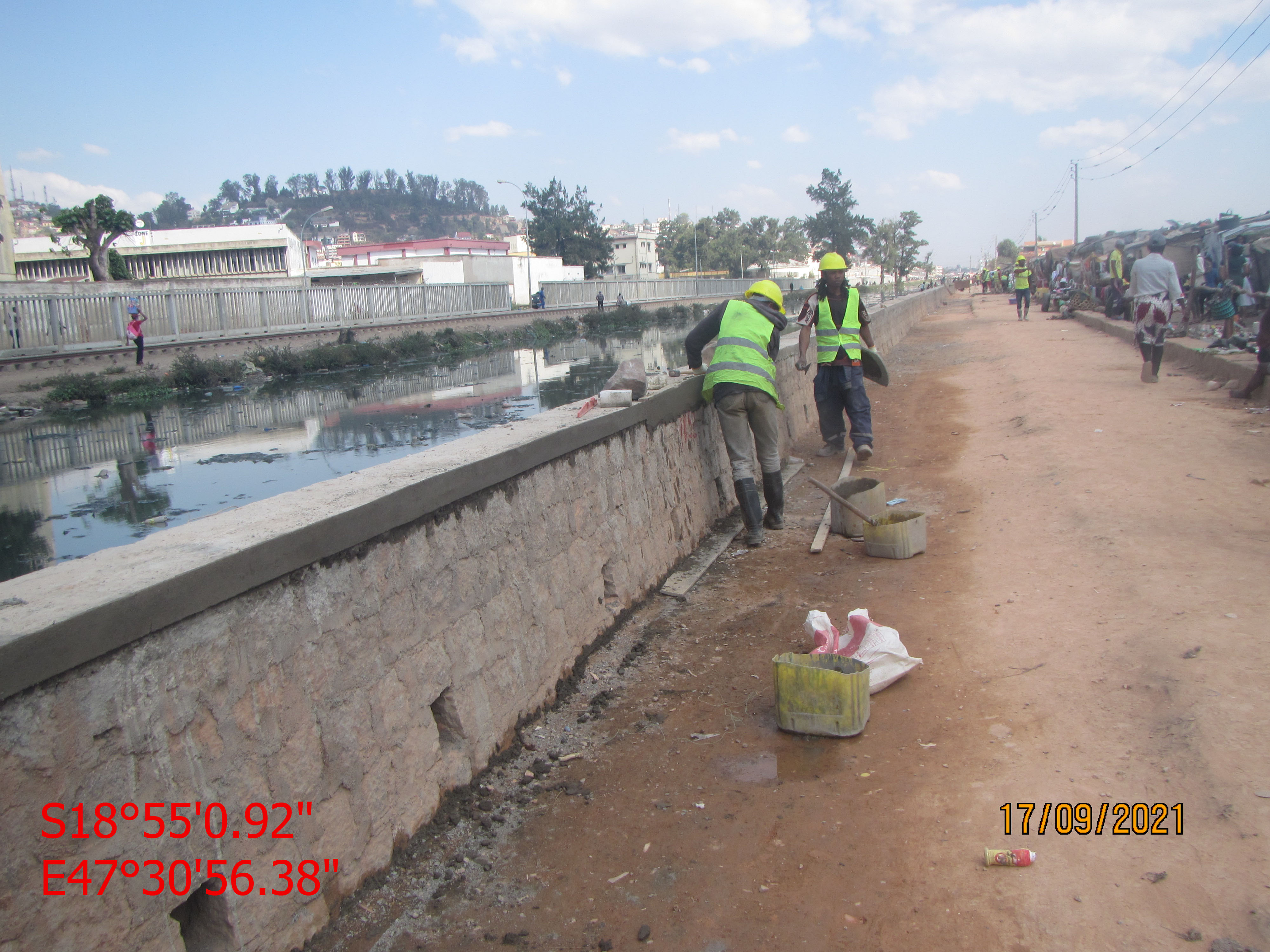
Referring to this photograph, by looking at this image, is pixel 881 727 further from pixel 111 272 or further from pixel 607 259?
pixel 607 259

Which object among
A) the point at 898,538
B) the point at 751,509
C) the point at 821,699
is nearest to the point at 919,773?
the point at 821,699

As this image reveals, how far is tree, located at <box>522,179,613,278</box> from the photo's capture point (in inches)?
3278

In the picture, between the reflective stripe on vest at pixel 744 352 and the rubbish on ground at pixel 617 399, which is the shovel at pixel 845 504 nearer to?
the reflective stripe on vest at pixel 744 352

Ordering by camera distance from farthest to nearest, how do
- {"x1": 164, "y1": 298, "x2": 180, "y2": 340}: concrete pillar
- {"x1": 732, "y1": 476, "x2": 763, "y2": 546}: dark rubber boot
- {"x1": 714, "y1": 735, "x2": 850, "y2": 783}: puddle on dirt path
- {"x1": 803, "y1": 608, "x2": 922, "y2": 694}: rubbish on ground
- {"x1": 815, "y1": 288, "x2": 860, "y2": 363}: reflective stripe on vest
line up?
{"x1": 164, "y1": 298, "x2": 180, "y2": 340}: concrete pillar → {"x1": 815, "y1": 288, "x2": 860, "y2": 363}: reflective stripe on vest → {"x1": 732, "y1": 476, "x2": 763, "y2": 546}: dark rubber boot → {"x1": 803, "y1": 608, "x2": 922, "y2": 694}: rubbish on ground → {"x1": 714, "y1": 735, "x2": 850, "y2": 783}: puddle on dirt path

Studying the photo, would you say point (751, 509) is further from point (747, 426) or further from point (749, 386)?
point (749, 386)

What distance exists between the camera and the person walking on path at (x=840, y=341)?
830 cm

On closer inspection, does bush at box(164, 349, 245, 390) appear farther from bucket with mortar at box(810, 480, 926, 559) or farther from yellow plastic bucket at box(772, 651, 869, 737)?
yellow plastic bucket at box(772, 651, 869, 737)

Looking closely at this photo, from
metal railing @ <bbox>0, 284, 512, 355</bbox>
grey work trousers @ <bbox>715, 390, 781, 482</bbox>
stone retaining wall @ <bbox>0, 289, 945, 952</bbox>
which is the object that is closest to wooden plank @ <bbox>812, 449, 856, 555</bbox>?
grey work trousers @ <bbox>715, 390, 781, 482</bbox>

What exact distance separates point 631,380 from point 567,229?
80709mm

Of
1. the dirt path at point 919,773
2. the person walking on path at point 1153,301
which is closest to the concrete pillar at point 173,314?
the dirt path at point 919,773

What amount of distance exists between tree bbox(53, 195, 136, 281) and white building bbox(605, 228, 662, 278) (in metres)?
74.4

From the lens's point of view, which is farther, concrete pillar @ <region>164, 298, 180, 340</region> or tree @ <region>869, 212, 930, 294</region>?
tree @ <region>869, 212, 930, 294</region>

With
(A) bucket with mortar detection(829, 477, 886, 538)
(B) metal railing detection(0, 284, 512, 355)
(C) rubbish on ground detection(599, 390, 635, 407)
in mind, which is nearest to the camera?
(C) rubbish on ground detection(599, 390, 635, 407)

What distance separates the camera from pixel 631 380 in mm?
5785
